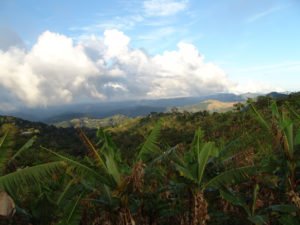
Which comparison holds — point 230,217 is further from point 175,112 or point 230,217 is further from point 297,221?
point 175,112

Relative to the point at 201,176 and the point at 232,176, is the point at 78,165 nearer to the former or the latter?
the point at 201,176

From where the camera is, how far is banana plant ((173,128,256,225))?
284 inches

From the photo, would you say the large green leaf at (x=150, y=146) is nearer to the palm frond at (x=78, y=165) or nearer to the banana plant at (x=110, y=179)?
the banana plant at (x=110, y=179)

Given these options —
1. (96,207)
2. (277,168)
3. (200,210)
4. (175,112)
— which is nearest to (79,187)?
(96,207)

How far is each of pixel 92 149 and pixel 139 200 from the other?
1.48 m

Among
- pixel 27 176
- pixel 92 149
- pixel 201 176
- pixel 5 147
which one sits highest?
pixel 5 147

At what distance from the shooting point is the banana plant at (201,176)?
7.21 metres

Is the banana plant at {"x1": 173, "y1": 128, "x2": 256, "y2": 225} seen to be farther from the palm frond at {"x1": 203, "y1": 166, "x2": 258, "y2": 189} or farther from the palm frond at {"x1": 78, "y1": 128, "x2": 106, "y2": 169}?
the palm frond at {"x1": 78, "y1": 128, "x2": 106, "y2": 169}

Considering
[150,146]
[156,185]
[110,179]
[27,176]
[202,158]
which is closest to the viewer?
[27,176]

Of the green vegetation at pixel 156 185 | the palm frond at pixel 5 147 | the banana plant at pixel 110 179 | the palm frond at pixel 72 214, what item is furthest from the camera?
the palm frond at pixel 5 147

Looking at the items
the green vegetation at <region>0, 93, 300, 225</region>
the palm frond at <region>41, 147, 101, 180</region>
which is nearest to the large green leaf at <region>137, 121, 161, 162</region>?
the green vegetation at <region>0, 93, 300, 225</region>

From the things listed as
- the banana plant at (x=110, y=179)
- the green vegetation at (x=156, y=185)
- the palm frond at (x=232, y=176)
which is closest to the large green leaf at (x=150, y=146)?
the green vegetation at (x=156, y=185)

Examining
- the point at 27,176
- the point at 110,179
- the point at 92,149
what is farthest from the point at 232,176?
the point at 27,176

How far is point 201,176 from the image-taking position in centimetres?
780
